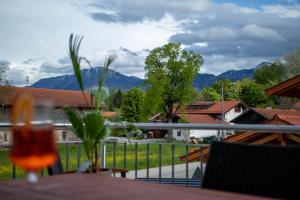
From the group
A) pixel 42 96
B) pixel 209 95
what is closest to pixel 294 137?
pixel 42 96

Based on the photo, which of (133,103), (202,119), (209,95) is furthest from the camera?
(209,95)

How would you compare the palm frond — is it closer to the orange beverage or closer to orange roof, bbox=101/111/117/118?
orange roof, bbox=101/111/117/118

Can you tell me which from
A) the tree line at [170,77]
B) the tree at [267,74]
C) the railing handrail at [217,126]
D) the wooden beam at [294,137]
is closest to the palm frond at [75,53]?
the railing handrail at [217,126]

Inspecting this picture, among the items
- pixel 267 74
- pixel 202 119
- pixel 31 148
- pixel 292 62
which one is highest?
pixel 267 74

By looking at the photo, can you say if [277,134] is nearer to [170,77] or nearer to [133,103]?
[170,77]

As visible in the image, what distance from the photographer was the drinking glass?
3.16ft

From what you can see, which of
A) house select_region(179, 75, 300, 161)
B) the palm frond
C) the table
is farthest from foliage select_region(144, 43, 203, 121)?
the table

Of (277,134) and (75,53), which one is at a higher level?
(75,53)

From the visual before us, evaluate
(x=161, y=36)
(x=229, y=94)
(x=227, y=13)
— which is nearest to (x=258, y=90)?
(x=229, y=94)

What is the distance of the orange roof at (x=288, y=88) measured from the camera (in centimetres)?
812

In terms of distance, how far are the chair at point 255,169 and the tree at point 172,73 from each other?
36.7m

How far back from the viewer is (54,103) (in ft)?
3.58

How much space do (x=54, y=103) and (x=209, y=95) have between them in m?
62.0

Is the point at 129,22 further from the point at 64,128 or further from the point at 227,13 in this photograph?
the point at 227,13
